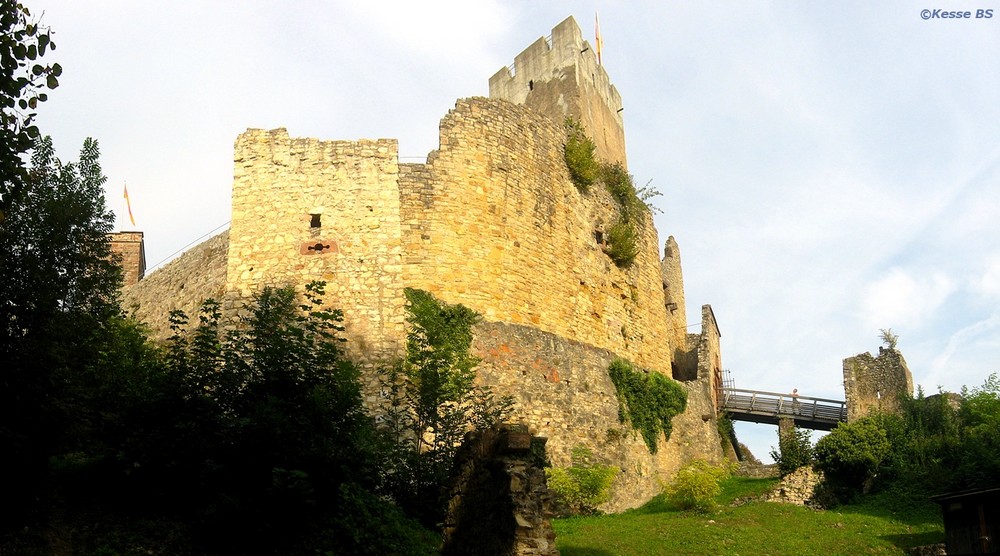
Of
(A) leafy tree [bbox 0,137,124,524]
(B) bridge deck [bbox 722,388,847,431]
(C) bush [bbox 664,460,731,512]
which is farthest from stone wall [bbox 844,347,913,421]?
(A) leafy tree [bbox 0,137,124,524]

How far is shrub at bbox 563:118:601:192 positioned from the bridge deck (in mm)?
10114

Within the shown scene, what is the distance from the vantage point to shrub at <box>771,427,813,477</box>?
20.4m

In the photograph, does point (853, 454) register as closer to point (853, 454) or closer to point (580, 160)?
point (853, 454)

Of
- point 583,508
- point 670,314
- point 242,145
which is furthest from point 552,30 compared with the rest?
point 583,508

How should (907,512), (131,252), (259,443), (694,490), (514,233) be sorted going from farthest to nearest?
1. (131,252)
2. (514,233)
3. (907,512)
4. (694,490)
5. (259,443)

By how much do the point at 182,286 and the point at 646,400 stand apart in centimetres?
1098

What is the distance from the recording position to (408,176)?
741 inches

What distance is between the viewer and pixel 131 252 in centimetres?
2652

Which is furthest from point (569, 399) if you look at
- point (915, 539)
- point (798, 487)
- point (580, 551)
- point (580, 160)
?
point (915, 539)

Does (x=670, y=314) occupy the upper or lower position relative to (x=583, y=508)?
upper

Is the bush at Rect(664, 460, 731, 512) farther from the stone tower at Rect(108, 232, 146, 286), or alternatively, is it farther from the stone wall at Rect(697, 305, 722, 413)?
the stone tower at Rect(108, 232, 146, 286)

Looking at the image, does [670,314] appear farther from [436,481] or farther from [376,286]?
[436,481]

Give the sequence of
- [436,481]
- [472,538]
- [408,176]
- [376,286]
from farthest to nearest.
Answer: [408,176]
[376,286]
[436,481]
[472,538]

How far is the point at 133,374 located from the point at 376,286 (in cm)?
487
